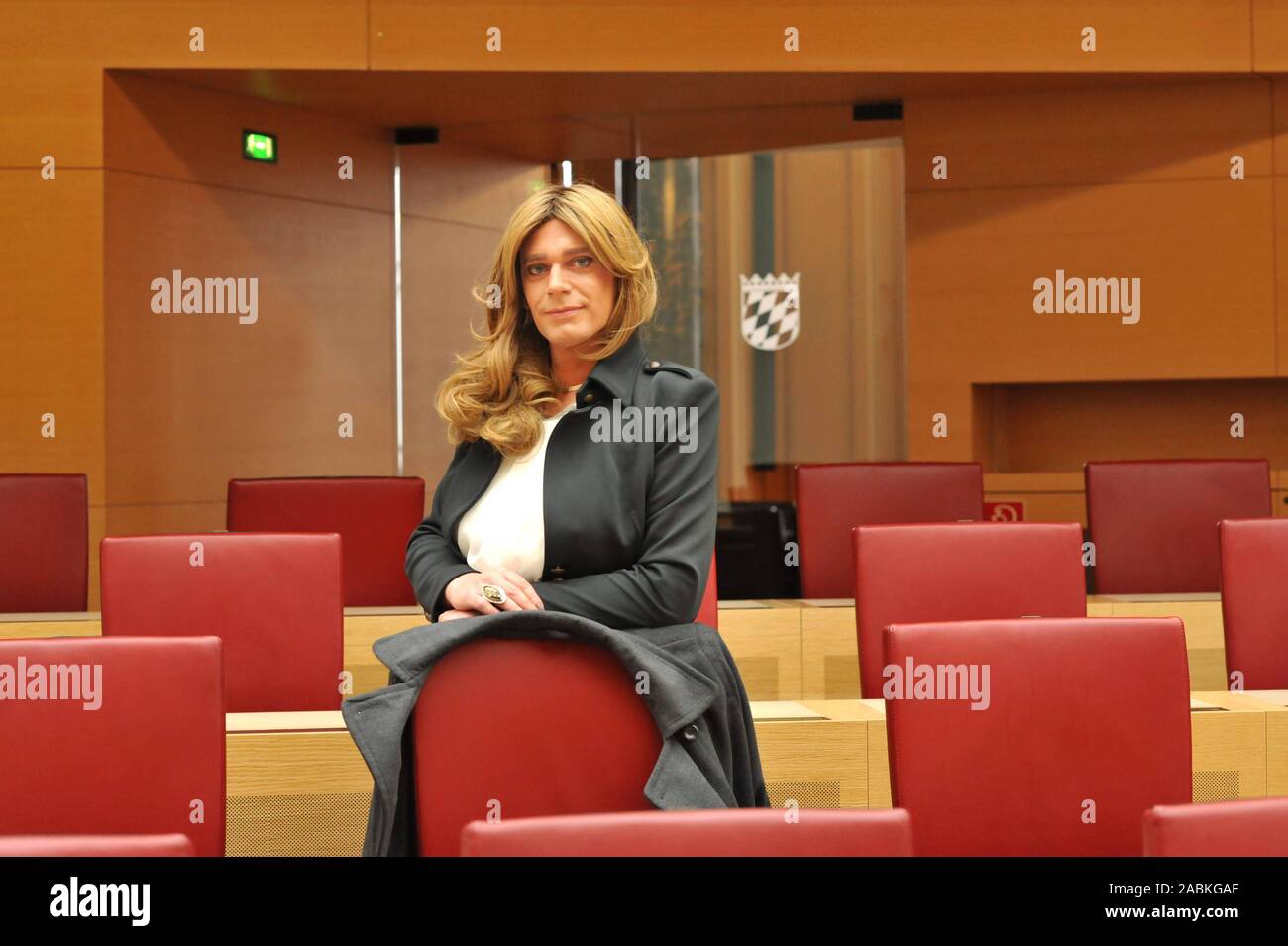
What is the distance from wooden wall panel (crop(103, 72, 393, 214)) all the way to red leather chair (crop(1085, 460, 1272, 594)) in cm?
403

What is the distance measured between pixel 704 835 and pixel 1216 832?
0.45m

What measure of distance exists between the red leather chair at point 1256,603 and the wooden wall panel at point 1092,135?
3.84 m

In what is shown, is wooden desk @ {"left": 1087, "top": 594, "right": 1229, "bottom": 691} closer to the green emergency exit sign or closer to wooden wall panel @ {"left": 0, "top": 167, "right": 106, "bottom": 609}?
wooden wall panel @ {"left": 0, "top": 167, "right": 106, "bottom": 609}

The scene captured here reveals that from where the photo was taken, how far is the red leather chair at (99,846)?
118cm

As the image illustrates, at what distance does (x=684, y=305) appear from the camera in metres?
8.58

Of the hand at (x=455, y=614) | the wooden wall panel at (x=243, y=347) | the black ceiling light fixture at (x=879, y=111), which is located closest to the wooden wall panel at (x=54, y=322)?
the wooden wall panel at (x=243, y=347)

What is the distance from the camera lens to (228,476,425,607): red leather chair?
13.8 feet

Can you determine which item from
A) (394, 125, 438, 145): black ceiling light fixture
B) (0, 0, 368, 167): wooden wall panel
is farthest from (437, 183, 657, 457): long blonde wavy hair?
(394, 125, 438, 145): black ceiling light fixture

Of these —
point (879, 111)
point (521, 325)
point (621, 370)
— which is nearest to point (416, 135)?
point (879, 111)

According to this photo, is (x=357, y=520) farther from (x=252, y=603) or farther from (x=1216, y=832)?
(x=1216, y=832)

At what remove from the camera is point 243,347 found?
21.4ft

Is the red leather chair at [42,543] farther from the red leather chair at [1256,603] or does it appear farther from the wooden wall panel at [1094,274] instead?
the wooden wall panel at [1094,274]

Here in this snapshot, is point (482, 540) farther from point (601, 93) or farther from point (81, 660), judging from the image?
point (601, 93)

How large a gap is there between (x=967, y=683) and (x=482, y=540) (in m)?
0.71
